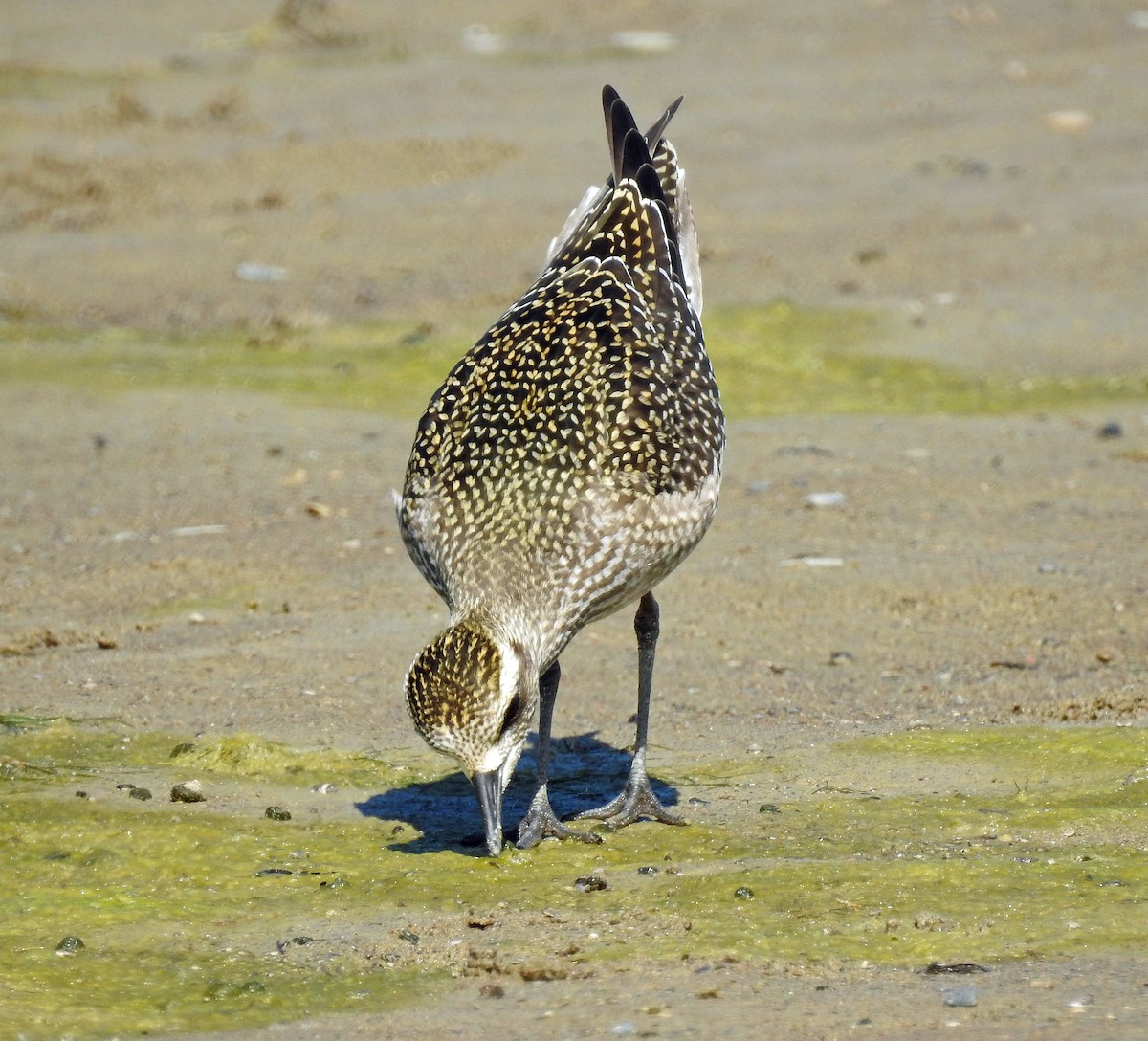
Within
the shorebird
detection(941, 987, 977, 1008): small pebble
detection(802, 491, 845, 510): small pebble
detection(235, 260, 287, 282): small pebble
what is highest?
the shorebird

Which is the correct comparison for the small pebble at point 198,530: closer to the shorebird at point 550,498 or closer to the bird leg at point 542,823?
the shorebird at point 550,498

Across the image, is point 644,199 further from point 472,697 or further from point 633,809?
point 472,697

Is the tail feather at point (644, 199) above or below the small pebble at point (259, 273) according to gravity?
above

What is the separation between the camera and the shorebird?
605 cm

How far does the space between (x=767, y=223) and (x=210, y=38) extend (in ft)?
36.3

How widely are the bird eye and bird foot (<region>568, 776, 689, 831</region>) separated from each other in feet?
3.18

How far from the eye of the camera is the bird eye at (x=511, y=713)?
600 cm

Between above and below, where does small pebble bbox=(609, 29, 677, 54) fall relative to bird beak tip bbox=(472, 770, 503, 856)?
above

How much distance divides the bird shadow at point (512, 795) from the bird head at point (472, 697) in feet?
2.25

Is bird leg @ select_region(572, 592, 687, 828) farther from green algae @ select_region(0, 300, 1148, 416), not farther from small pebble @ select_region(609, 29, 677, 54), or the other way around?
small pebble @ select_region(609, 29, 677, 54)

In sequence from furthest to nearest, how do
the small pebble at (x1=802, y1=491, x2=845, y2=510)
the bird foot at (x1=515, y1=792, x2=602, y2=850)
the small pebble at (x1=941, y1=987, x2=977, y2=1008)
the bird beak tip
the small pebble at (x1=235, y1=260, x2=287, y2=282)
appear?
the small pebble at (x1=235, y1=260, x2=287, y2=282) → the small pebble at (x1=802, y1=491, x2=845, y2=510) → the bird foot at (x1=515, y1=792, x2=602, y2=850) → the bird beak tip → the small pebble at (x1=941, y1=987, x2=977, y2=1008)

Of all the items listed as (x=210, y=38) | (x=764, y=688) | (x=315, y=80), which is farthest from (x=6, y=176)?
(x=764, y=688)

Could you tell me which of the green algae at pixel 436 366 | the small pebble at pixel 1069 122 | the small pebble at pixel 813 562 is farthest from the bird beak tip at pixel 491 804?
the small pebble at pixel 1069 122

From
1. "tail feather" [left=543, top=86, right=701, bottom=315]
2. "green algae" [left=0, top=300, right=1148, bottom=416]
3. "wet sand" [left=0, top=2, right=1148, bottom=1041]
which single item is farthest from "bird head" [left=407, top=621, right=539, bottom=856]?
"green algae" [left=0, top=300, right=1148, bottom=416]
